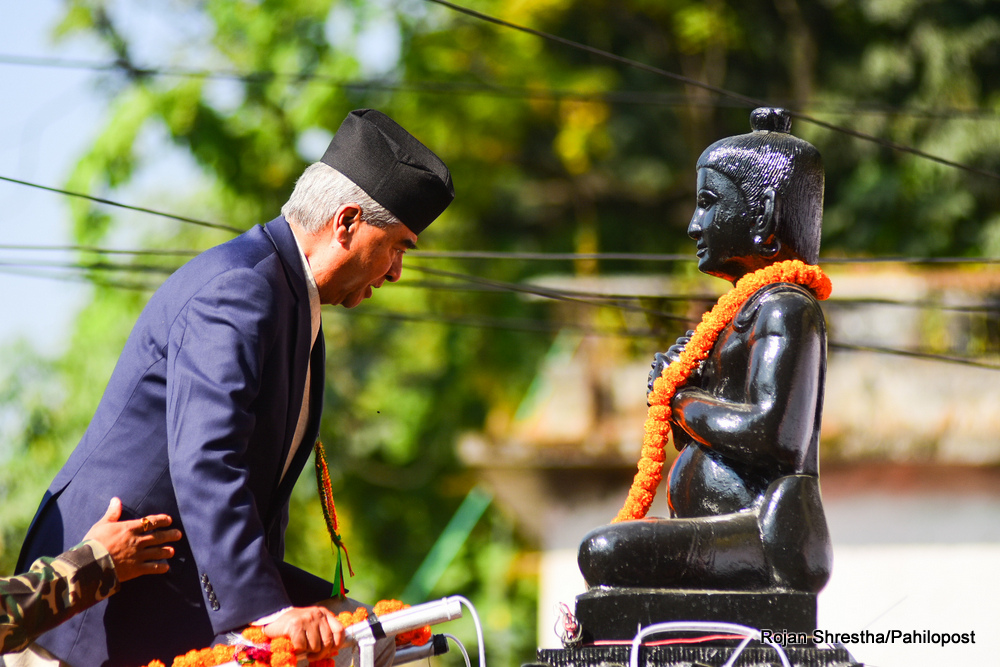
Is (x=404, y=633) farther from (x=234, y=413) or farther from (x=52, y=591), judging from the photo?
(x=52, y=591)

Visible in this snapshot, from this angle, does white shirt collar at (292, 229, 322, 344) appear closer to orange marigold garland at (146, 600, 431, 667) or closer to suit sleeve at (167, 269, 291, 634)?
suit sleeve at (167, 269, 291, 634)

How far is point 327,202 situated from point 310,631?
117cm

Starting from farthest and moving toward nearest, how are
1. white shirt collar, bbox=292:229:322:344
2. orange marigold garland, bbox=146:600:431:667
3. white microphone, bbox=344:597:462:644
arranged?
white shirt collar, bbox=292:229:322:344, white microphone, bbox=344:597:462:644, orange marigold garland, bbox=146:600:431:667

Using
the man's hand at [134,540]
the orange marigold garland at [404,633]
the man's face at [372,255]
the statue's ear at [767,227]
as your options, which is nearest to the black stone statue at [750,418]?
the statue's ear at [767,227]

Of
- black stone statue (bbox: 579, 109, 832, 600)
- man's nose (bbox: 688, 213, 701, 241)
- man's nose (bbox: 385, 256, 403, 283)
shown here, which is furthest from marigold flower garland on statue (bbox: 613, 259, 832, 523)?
man's nose (bbox: 385, 256, 403, 283)

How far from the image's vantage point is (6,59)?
6023mm

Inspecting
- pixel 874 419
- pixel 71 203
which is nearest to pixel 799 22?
pixel 874 419

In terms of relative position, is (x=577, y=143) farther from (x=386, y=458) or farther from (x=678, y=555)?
(x=678, y=555)

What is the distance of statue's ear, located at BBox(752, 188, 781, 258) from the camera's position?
3080 mm

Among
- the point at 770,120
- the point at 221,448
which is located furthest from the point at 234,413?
the point at 770,120

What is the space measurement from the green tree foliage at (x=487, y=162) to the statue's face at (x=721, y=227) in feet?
21.7

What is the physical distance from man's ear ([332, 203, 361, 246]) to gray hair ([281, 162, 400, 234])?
0.05 ft

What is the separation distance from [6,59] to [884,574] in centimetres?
639

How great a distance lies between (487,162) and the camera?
12.1m
